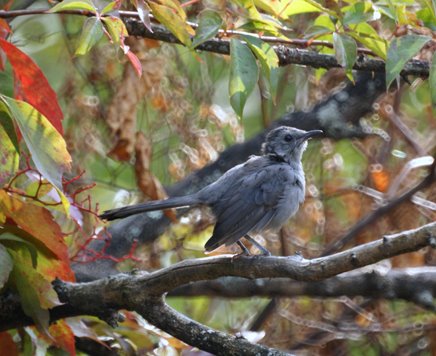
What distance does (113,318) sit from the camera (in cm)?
408

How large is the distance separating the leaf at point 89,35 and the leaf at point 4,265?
0.85 meters

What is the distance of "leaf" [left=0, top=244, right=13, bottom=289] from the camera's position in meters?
3.24

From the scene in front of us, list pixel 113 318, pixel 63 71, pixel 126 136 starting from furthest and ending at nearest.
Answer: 1. pixel 63 71
2. pixel 126 136
3. pixel 113 318

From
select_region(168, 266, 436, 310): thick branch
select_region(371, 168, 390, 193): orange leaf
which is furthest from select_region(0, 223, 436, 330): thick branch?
select_region(371, 168, 390, 193): orange leaf

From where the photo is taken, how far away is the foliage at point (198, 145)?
141 inches

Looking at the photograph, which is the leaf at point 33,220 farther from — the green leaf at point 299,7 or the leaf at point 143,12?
the green leaf at point 299,7

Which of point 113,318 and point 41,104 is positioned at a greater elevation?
point 41,104

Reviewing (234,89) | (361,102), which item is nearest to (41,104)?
(234,89)

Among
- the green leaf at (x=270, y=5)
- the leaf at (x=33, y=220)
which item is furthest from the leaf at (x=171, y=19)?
the leaf at (x=33, y=220)

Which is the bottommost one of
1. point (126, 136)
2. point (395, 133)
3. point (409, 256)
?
point (409, 256)

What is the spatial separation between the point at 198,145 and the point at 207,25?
2925mm

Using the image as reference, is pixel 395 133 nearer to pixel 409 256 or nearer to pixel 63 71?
pixel 409 256

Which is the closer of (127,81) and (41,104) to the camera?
(41,104)

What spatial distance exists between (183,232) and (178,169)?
0.52 m
